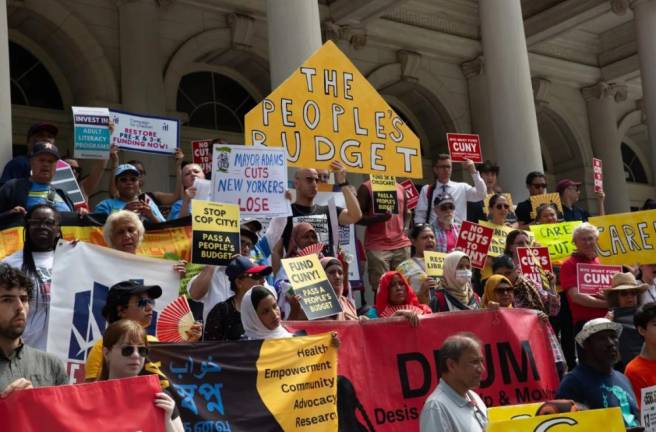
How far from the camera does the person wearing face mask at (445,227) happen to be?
10367mm

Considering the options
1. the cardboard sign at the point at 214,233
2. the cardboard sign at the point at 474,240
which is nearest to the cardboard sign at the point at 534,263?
the cardboard sign at the point at 474,240

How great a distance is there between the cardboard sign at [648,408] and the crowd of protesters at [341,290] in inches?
5.1

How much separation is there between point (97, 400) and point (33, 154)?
4.05 metres

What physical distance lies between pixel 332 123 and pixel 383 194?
3.54ft

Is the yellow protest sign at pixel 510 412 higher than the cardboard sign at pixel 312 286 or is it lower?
lower

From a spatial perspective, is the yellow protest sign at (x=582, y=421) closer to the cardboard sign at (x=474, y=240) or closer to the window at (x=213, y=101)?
the cardboard sign at (x=474, y=240)

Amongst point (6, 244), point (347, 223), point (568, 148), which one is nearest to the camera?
point (6, 244)

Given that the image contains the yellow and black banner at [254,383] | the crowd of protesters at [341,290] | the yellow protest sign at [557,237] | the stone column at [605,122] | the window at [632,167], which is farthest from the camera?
the window at [632,167]

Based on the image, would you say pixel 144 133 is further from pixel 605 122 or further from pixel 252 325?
pixel 605 122

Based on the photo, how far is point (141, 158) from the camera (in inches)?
640

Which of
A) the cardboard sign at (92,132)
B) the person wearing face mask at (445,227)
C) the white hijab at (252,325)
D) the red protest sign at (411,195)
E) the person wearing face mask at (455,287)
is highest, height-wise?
the cardboard sign at (92,132)

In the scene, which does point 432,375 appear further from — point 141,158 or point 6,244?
point 141,158

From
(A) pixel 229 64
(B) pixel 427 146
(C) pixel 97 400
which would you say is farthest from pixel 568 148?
(C) pixel 97 400

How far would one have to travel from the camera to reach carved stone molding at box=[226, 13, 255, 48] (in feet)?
60.7
